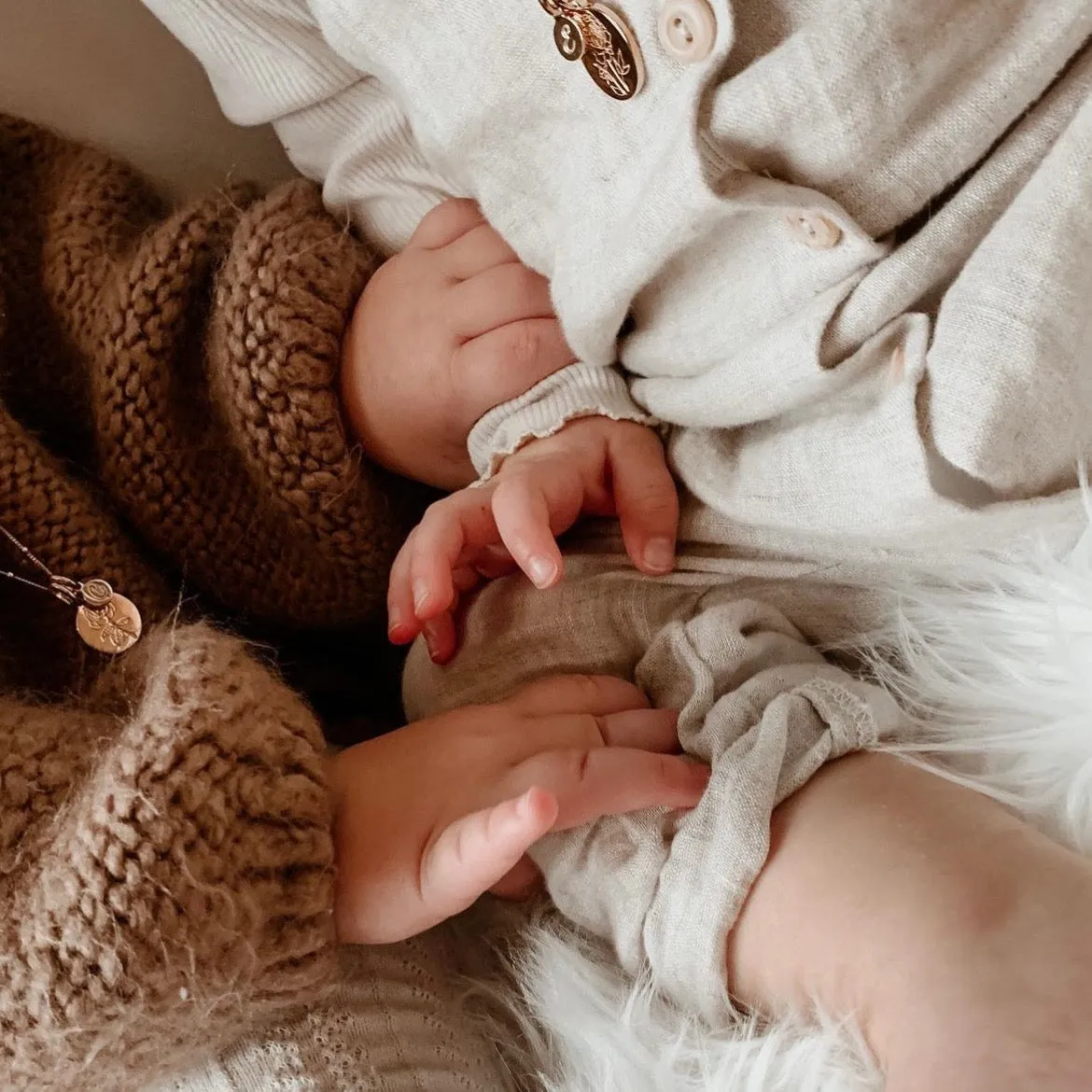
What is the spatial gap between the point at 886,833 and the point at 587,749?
14cm

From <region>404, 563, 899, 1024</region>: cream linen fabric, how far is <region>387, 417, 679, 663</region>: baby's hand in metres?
0.03

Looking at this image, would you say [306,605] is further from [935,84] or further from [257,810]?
[935,84]

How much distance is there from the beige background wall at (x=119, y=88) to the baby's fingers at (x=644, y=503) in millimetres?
382

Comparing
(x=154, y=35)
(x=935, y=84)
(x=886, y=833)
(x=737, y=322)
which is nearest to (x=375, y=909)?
(x=886, y=833)

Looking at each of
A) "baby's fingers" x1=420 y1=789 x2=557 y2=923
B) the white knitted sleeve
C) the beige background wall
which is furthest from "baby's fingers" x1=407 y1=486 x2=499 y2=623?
the beige background wall

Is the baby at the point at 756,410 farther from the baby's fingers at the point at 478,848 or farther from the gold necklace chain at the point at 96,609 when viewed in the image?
the gold necklace chain at the point at 96,609

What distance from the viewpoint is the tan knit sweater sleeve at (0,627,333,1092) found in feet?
1.38

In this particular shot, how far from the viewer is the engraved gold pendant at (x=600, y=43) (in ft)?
1.69

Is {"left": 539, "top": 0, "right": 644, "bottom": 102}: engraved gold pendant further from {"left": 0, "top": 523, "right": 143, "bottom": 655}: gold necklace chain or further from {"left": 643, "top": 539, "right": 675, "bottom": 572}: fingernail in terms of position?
{"left": 0, "top": 523, "right": 143, "bottom": 655}: gold necklace chain

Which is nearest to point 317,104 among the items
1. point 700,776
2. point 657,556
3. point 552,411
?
point 552,411

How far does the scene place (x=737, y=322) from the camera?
54 centimetres

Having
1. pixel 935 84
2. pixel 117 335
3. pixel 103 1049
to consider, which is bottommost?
pixel 103 1049

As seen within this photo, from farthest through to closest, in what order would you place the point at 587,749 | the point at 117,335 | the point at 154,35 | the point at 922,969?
1. the point at 154,35
2. the point at 117,335
3. the point at 587,749
4. the point at 922,969

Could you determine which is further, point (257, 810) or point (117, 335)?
point (117, 335)
